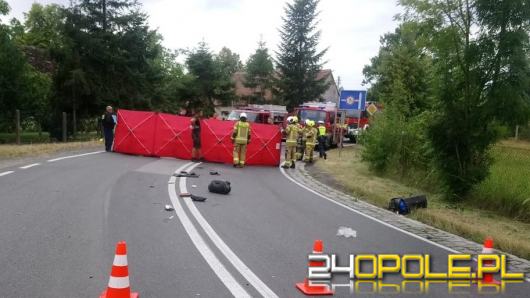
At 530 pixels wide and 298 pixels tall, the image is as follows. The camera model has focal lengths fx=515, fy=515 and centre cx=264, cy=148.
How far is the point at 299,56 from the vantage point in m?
52.2

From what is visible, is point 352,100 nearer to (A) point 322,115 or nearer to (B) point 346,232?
(A) point 322,115

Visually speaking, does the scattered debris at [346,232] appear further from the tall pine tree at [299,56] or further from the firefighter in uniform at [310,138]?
the tall pine tree at [299,56]

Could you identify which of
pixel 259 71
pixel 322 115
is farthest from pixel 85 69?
pixel 259 71

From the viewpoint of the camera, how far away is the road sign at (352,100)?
2002cm

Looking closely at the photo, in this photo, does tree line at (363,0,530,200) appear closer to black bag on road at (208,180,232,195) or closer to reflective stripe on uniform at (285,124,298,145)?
reflective stripe on uniform at (285,124,298,145)

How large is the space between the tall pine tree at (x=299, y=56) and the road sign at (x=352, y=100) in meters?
31.6

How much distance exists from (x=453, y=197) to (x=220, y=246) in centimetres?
821

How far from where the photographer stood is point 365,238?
25.3 ft

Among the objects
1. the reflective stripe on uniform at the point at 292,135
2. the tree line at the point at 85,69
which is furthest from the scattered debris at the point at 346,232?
the tree line at the point at 85,69

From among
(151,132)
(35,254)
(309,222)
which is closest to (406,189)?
(309,222)

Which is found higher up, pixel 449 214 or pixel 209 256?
pixel 209 256

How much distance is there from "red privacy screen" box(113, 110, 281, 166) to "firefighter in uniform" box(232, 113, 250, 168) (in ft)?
2.95

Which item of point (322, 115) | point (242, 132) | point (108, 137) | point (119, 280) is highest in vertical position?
point (322, 115)

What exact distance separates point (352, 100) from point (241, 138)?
5.56 meters
